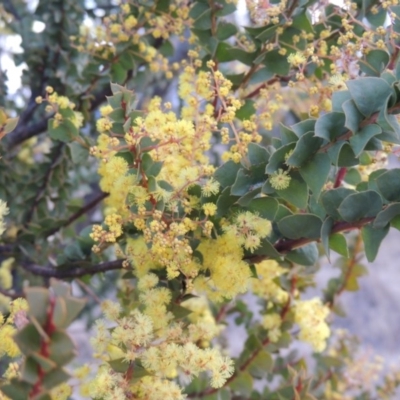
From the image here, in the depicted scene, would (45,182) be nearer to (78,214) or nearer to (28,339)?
(78,214)

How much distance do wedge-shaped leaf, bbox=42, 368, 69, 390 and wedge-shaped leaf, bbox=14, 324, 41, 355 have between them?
1cm

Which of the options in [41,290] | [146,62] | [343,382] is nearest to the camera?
[41,290]

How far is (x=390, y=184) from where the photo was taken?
0.40m

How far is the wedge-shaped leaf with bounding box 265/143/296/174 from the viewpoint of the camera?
1.31ft

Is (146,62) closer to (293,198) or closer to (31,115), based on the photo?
(31,115)

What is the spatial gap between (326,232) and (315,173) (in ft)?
0.16

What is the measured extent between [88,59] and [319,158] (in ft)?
1.32

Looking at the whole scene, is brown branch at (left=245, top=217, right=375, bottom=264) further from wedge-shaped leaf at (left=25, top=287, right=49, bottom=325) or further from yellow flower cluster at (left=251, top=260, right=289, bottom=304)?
wedge-shaped leaf at (left=25, top=287, right=49, bottom=325)

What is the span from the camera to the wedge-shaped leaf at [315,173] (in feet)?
1.29

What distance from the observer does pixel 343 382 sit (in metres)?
0.88

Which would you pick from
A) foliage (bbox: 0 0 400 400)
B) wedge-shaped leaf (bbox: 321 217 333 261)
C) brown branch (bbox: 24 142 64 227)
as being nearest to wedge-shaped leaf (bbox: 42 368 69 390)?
Answer: foliage (bbox: 0 0 400 400)

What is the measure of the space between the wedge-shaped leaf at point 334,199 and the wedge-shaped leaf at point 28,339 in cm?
23

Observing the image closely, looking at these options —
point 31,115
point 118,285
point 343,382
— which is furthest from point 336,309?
point 31,115

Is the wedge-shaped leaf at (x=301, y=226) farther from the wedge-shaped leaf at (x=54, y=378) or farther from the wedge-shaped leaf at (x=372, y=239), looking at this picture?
the wedge-shaped leaf at (x=54, y=378)
